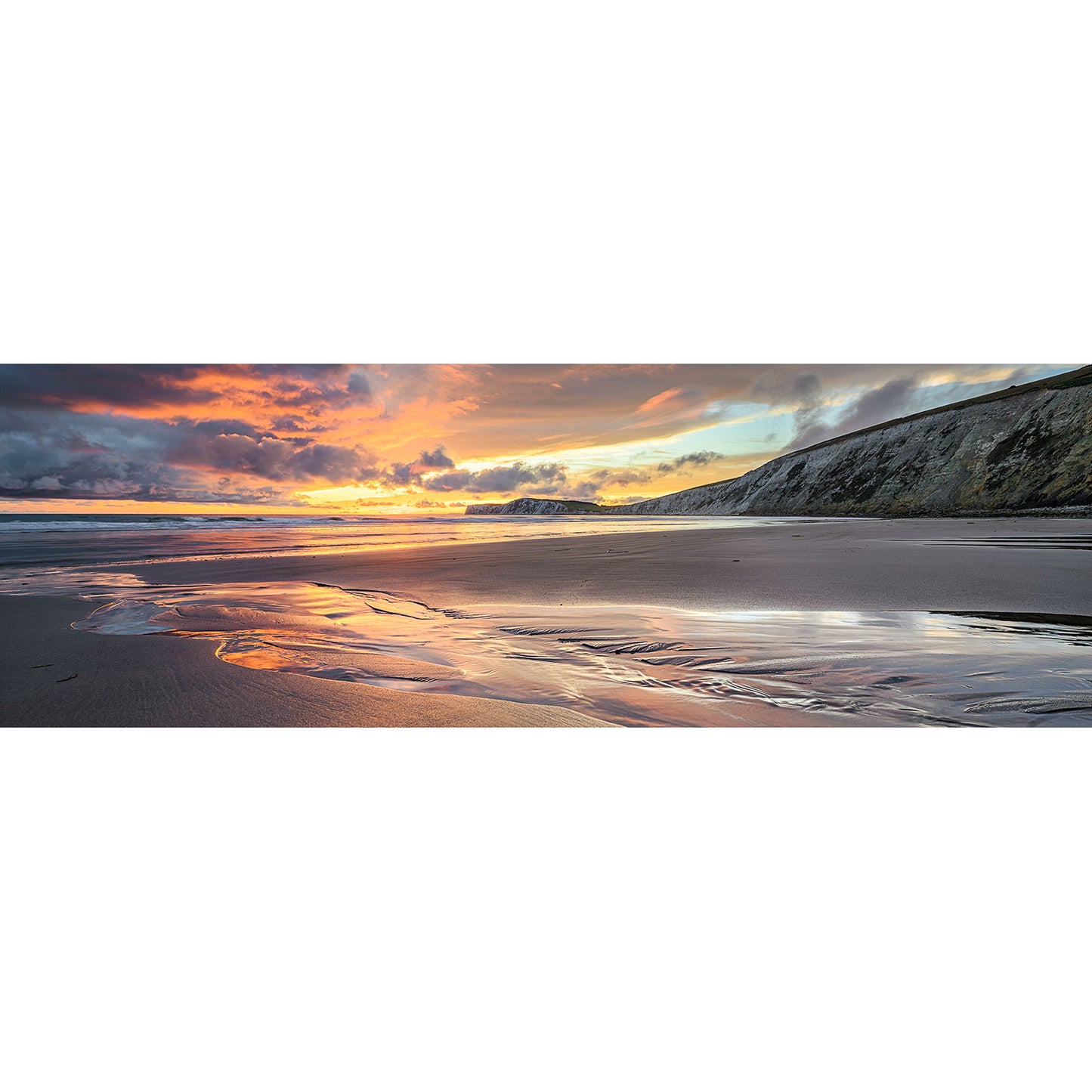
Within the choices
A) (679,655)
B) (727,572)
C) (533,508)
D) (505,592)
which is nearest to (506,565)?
(505,592)

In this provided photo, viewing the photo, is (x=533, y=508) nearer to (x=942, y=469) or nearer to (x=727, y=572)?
(x=727, y=572)

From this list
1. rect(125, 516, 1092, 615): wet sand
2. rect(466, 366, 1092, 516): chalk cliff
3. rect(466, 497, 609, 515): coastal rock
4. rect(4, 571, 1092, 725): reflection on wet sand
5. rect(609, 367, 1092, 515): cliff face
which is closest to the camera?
rect(4, 571, 1092, 725): reflection on wet sand

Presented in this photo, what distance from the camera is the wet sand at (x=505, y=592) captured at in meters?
2.28

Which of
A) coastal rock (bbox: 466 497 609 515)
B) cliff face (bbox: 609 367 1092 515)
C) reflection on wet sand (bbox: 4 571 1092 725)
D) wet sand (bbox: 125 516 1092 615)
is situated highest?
cliff face (bbox: 609 367 1092 515)

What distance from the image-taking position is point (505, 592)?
175 inches

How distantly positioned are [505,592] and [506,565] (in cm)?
141

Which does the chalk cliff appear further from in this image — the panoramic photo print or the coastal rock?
the panoramic photo print

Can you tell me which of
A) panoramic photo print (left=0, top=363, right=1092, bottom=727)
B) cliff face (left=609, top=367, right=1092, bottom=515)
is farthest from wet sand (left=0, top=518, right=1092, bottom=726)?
cliff face (left=609, top=367, right=1092, bottom=515)

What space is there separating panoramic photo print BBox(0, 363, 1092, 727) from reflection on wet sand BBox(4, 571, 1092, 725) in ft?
0.06

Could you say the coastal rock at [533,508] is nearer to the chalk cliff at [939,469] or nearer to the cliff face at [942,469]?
the chalk cliff at [939,469]

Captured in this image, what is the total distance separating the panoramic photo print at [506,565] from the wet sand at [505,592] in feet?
0.08

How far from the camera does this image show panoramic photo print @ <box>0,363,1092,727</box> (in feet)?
7.77
